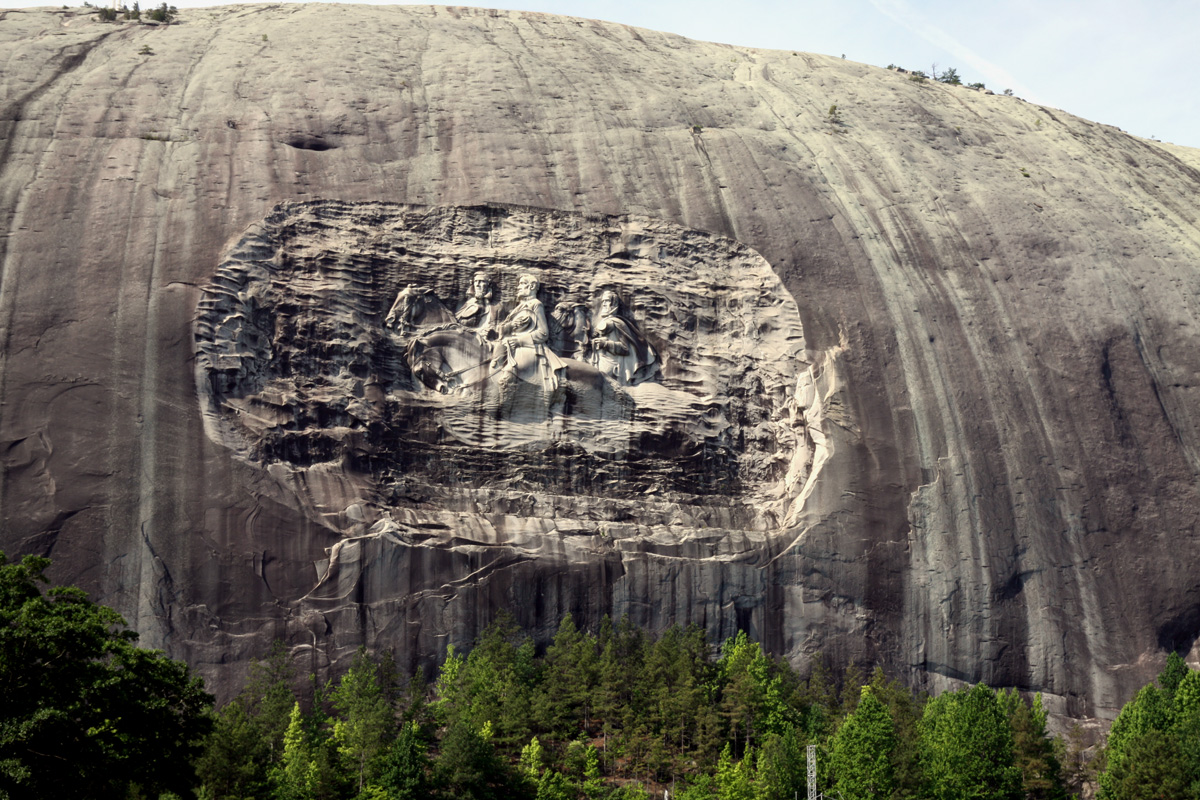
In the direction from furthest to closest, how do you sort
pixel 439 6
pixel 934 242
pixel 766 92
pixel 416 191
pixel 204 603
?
pixel 439 6
pixel 766 92
pixel 934 242
pixel 416 191
pixel 204 603

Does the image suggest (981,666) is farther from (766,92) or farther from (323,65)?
(323,65)

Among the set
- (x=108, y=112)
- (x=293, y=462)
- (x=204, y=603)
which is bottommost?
(x=204, y=603)

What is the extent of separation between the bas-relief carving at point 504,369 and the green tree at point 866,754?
21.2 feet

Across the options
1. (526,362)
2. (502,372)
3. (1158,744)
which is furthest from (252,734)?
(1158,744)

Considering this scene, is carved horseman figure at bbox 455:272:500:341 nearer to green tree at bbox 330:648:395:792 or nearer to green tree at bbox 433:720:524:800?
green tree at bbox 330:648:395:792

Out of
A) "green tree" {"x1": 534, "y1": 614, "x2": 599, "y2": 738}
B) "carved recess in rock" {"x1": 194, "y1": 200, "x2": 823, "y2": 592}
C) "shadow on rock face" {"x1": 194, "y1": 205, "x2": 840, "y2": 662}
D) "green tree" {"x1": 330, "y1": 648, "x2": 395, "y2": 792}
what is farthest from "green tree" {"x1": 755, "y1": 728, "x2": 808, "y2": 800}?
"green tree" {"x1": 330, "y1": 648, "x2": 395, "y2": 792}

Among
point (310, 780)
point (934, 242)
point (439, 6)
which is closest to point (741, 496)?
point (934, 242)

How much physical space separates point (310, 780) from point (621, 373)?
14.0 m

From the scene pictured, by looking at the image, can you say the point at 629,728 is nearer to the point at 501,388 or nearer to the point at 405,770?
the point at 405,770

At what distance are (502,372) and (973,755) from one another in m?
15.1

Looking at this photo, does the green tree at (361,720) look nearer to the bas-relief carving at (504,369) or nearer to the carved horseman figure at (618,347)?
the bas-relief carving at (504,369)

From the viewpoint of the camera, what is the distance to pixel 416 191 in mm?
36125

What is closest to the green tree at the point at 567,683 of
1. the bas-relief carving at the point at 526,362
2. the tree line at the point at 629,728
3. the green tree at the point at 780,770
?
the tree line at the point at 629,728

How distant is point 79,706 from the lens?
1867cm
